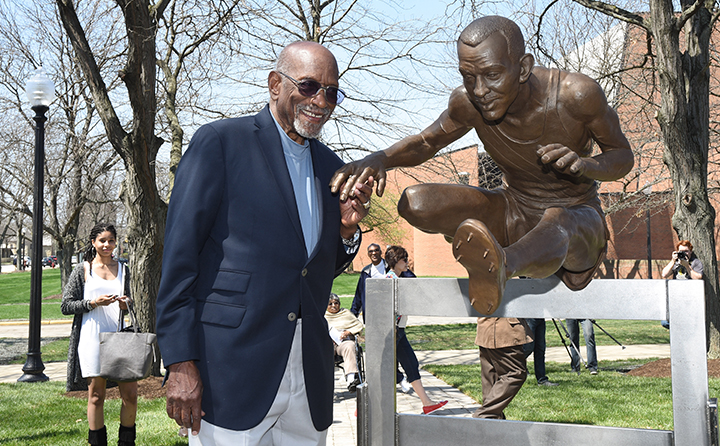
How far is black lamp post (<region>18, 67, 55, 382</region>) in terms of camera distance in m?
8.70

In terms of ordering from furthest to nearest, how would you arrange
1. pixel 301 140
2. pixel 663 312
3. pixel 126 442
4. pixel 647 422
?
Answer: pixel 647 422 < pixel 126 442 < pixel 301 140 < pixel 663 312

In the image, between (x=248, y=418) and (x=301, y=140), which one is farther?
(x=301, y=140)

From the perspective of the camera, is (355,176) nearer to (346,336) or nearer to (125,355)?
(125,355)

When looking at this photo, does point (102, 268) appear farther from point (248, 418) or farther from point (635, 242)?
point (635, 242)

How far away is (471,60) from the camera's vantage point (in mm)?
2309

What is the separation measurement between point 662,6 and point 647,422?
18.8ft

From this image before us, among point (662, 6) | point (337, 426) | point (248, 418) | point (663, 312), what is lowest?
point (337, 426)

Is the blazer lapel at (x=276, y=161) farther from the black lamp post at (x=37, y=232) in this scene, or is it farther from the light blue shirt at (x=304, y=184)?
the black lamp post at (x=37, y=232)

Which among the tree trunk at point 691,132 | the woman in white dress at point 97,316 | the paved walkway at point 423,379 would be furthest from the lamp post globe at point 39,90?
the tree trunk at point 691,132

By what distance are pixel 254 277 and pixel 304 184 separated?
19.5 inches

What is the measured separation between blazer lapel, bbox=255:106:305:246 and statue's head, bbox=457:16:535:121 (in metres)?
0.78

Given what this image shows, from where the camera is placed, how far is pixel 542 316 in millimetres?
2471

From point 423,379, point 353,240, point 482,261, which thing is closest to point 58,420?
point 423,379

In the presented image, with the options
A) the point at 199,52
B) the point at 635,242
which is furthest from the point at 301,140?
the point at 635,242
